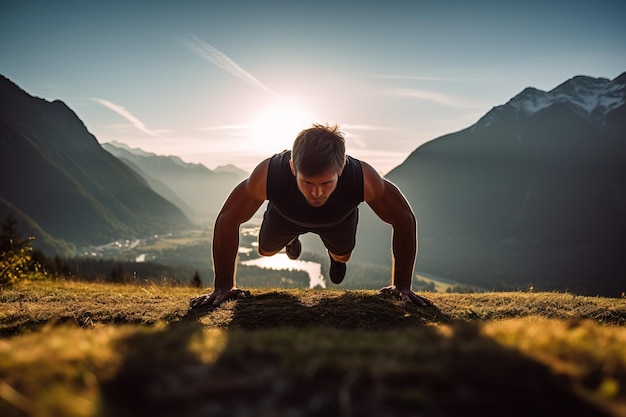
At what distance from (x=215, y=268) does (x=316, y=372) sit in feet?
18.8

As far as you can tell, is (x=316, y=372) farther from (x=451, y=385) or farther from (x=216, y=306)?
(x=216, y=306)

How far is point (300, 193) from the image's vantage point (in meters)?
6.58

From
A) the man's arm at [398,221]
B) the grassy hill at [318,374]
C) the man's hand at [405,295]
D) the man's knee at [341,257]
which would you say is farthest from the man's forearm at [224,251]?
the grassy hill at [318,374]

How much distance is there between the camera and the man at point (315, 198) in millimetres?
5926

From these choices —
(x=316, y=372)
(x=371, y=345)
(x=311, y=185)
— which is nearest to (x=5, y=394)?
(x=316, y=372)

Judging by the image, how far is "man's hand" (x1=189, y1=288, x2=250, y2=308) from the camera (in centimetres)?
672

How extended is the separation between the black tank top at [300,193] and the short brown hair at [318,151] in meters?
0.41

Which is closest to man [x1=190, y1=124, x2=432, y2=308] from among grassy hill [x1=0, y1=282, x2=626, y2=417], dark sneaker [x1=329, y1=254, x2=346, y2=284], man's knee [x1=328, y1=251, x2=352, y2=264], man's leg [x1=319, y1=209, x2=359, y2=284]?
man's leg [x1=319, y1=209, x2=359, y2=284]

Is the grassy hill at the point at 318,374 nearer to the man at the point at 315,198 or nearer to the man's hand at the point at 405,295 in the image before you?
the man at the point at 315,198

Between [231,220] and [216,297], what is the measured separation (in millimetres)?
1444

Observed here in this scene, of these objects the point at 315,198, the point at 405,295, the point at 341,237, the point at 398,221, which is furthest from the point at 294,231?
the point at 405,295

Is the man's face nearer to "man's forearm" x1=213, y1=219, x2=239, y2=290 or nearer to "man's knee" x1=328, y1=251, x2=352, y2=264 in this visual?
"man's forearm" x1=213, y1=219, x2=239, y2=290

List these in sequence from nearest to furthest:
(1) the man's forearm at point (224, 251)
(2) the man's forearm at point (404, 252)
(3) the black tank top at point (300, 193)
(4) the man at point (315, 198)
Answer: (4) the man at point (315, 198) < (3) the black tank top at point (300, 193) < (1) the man's forearm at point (224, 251) < (2) the man's forearm at point (404, 252)

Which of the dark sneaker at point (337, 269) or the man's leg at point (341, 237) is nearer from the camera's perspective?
the man's leg at point (341, 237)
